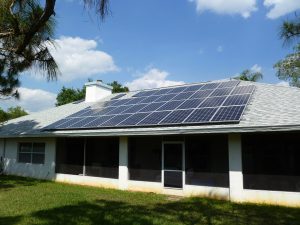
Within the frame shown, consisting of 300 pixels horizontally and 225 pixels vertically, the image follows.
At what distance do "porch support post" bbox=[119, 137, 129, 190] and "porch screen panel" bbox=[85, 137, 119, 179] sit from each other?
461 mm

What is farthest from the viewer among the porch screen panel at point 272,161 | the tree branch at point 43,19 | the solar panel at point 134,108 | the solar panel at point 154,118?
the solar panel at point 134,108

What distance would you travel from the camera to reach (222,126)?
12188mm

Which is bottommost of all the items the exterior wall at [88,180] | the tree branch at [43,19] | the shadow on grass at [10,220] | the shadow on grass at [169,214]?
the shadow on grass at [169,214]

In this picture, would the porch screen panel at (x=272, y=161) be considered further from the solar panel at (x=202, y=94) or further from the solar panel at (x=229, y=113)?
the solar panel at (x=202, y=94)

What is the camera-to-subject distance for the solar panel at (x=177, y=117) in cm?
1375

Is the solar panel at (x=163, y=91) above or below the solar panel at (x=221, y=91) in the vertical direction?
above

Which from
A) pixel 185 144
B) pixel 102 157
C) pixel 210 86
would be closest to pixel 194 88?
pixel 210 86

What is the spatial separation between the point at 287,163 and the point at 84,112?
11953mm

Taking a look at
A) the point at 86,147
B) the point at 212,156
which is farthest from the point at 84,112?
the point at 212,156

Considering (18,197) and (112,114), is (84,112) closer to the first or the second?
(112,114)

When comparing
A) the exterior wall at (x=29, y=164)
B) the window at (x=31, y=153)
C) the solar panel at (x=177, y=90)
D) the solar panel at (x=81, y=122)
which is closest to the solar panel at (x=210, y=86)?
the solar panel at (x=177, y=90)

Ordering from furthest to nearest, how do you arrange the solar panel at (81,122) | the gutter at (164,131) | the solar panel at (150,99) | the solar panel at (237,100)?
the solar panel at (150,99) < the solar panel at (81,122) < the solar panel at (237,100) < the gutter at (164,131)

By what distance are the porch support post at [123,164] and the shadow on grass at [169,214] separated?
3.45 metres

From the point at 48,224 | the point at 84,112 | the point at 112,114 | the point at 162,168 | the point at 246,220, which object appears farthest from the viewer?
the point at 84,112
